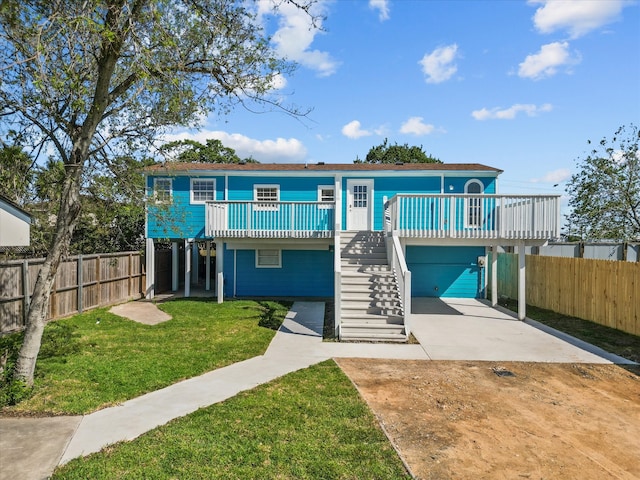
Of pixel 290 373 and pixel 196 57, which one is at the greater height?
pixel 196 57

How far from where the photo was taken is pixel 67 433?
4.21 m

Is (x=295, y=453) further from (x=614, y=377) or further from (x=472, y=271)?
(x=472, y=271)

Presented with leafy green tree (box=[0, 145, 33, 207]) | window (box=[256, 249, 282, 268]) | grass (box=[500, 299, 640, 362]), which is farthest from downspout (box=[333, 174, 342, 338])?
leafy green tree (box=[0, 145, 33, 207])

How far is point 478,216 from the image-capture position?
1088cm

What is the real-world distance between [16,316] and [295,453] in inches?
322

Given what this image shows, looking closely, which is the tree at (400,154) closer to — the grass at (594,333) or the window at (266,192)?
the window at (266,192)

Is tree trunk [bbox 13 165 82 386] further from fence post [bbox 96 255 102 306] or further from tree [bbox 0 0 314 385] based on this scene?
fence post [bbox 96 255 102 306]

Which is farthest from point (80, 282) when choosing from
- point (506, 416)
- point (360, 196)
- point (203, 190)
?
point (506, 416)

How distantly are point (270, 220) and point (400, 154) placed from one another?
3037cm

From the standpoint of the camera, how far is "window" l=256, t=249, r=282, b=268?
15117 millimetres

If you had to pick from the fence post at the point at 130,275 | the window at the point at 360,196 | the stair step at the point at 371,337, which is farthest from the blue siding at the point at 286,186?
the stair step at the point at 371,337

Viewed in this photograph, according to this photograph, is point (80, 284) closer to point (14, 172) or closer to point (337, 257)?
point (14, 172)

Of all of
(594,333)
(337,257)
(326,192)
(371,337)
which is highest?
(326,192)

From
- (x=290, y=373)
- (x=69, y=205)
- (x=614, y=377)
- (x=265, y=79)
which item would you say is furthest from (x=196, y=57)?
(x=614, y=377)
